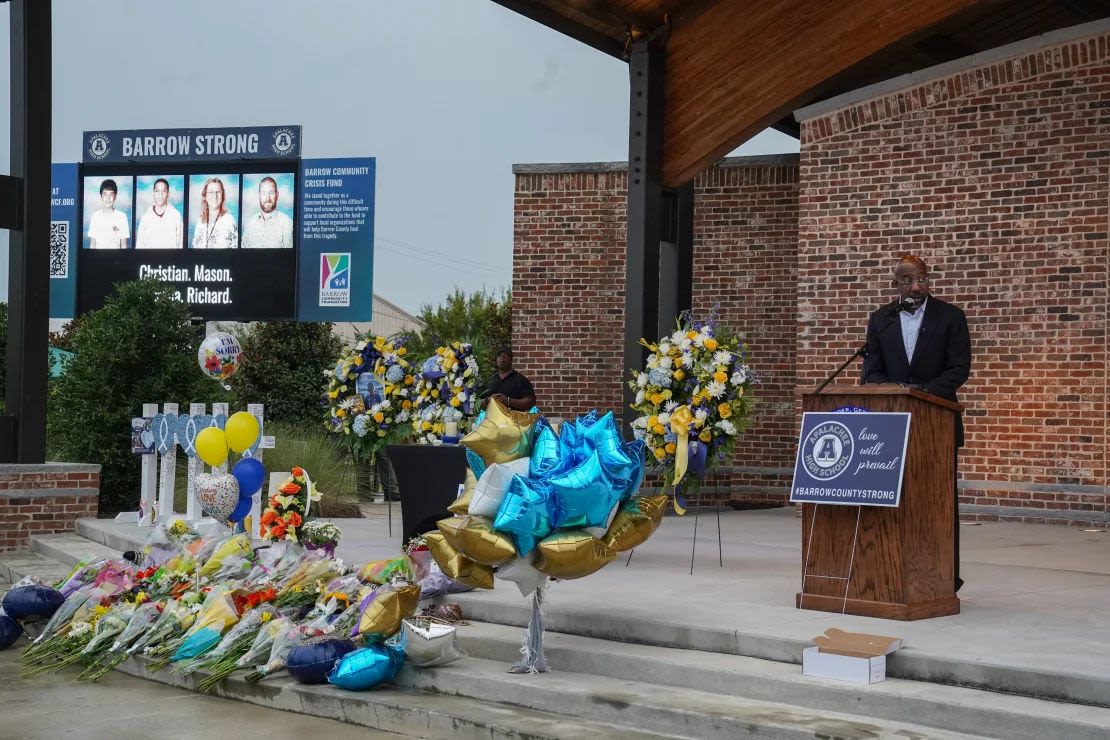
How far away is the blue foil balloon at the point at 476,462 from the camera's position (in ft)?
18.2

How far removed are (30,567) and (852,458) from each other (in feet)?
22.2

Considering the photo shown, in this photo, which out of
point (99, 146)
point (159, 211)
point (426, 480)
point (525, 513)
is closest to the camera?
point (525, 513)

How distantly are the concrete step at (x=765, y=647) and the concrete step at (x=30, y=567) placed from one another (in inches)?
160

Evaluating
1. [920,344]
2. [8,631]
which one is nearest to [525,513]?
[920,344]

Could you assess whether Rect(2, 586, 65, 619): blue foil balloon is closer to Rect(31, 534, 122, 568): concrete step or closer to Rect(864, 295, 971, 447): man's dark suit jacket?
Rect(31, 534, 122, 568): concrete step

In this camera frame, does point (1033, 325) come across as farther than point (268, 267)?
No

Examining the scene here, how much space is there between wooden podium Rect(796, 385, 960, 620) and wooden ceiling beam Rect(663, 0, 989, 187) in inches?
184

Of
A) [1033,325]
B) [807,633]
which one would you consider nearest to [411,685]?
[807,633]

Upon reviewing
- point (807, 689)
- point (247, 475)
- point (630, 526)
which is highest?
point (630, 526)

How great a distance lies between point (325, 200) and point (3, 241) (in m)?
9.65

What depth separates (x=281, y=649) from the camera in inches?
236

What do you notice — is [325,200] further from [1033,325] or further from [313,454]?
[1033,325]

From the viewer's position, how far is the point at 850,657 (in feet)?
16.6

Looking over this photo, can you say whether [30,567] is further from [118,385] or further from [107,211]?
[107,211]
